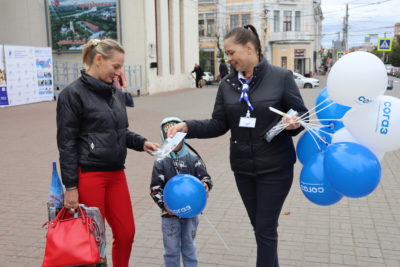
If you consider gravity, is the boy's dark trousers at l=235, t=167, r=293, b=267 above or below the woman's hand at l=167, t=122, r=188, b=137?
below

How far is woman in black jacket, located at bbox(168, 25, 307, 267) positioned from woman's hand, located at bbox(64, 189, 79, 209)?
0.81m

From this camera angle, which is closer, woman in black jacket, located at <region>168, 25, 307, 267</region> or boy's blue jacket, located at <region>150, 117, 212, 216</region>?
woman in black jacket, located at <region>168, 25, 307, 267</region>

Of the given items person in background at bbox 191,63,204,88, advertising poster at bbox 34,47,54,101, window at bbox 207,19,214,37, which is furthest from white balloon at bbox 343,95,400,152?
window at bbox 207,19,214,37

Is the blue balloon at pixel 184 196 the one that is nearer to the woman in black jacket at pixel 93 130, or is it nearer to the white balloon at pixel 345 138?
the woman in black jacket at pixel 93 130

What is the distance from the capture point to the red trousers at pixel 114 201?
2.93 meters

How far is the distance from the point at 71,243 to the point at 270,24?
47.5 metres

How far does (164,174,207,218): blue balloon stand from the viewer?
294 centimetres

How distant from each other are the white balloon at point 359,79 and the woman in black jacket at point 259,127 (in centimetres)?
28

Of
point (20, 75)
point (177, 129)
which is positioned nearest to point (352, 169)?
point (177, 129)

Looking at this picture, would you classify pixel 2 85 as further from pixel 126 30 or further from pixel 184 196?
pixel 184 196

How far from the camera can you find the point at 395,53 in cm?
7075

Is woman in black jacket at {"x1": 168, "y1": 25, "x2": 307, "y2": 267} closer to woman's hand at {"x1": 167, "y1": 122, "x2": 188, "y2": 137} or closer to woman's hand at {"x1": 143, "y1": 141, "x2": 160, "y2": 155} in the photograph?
woman's hand at {"x1": 167, "y1": 122, "x2": 188, "y2": 137}

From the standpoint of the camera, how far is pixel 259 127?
9.43 ft

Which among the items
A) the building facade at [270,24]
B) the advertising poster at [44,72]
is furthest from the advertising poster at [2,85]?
the building facade at [270,24]
